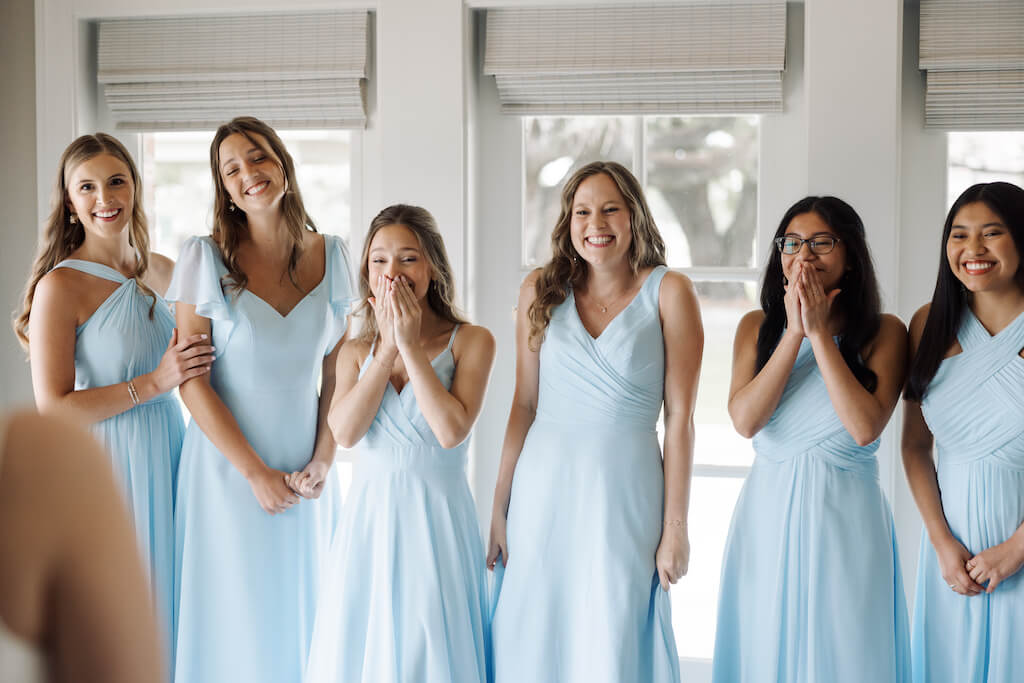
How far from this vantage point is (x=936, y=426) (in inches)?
82.6

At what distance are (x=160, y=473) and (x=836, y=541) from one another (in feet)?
5.57

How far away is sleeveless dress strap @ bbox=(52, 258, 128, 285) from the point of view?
7.76ft

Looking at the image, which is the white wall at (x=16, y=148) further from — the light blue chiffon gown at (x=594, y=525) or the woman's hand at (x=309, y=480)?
the light blue chiffon gown at (x=594, y=525)

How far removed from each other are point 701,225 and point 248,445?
5.06 ft

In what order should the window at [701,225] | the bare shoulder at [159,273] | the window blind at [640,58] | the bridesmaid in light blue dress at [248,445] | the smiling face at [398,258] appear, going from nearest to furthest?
the smiling face at [398,258] < the bridesmaid in light blue dress at [248,445] < the bare shoulder at [159,273] < the window blind at [640,58] < the window at [701,225]

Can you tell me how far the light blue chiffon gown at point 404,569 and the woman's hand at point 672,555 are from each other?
43 cm

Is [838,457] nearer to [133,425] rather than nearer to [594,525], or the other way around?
[594,525]

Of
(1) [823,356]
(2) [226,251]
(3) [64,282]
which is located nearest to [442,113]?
(2) [226,251]

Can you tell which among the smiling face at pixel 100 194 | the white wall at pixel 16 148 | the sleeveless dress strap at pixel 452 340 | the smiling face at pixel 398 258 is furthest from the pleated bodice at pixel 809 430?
the white wall at pixel 16 148

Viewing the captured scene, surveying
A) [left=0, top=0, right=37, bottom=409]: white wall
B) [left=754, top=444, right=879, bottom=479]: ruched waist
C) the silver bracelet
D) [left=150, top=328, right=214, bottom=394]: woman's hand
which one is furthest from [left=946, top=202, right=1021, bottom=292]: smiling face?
[left=0, top=0, right=37, bottom=409]: white wall

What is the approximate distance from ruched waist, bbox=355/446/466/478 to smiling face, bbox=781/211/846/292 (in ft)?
2.99

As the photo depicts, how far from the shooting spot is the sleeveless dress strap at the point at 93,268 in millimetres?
2365

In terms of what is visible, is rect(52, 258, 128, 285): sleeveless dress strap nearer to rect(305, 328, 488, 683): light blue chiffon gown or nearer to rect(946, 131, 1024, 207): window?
rect(305, 328, 488, 683): light blue chiffon gown

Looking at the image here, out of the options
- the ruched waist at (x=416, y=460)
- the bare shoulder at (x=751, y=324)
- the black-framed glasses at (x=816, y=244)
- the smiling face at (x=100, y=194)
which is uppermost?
the smiling face at (x=100, y=194)
